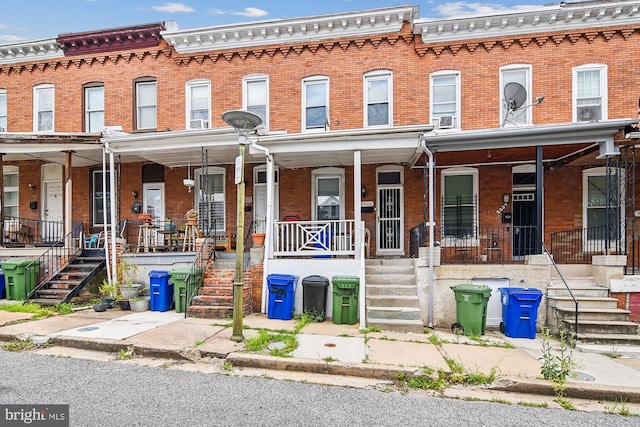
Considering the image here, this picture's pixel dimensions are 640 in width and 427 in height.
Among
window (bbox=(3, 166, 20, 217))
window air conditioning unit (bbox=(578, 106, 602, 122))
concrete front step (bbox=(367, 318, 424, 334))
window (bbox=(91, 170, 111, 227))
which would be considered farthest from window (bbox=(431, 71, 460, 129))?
window (bbox=(3, 166, 20, 217))

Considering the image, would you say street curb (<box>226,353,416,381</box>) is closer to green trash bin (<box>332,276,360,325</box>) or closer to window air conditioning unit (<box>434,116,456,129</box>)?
green trash bin (<box>332,276,360,325</box>)

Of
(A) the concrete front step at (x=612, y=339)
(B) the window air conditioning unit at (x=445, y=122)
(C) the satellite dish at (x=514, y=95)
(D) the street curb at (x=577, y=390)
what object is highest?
(C) the satellite dish at (x=514, y=95)

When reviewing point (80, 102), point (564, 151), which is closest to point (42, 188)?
point (80, 102)

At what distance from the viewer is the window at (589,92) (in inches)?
409

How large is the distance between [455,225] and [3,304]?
12.3 m

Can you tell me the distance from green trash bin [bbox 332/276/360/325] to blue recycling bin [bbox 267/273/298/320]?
1031mm

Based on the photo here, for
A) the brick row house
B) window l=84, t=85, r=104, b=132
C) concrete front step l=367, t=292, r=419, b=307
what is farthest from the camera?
window l=84, t=85, r=104, b=132

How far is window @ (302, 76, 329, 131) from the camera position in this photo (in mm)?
11602

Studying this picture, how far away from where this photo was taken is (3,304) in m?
8.71

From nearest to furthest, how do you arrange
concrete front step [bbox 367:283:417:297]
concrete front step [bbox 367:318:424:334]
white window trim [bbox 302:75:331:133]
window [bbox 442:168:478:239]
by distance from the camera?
concrete front step [bbox 367:318:424:334] < concrete front step [bbox 367:283:417:297] < window [bbox 442:168:478:239] < white window trim [bbox 302:75:331:133]

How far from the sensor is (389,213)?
36.8 ft

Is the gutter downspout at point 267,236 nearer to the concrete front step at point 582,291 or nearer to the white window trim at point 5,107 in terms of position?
the concrete front step at point 582,291

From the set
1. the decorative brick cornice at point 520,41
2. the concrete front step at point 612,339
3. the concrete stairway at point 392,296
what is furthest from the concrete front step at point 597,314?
the decorative brick cornice at point 520,41

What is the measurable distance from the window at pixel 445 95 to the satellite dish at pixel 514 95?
56.6 inches
